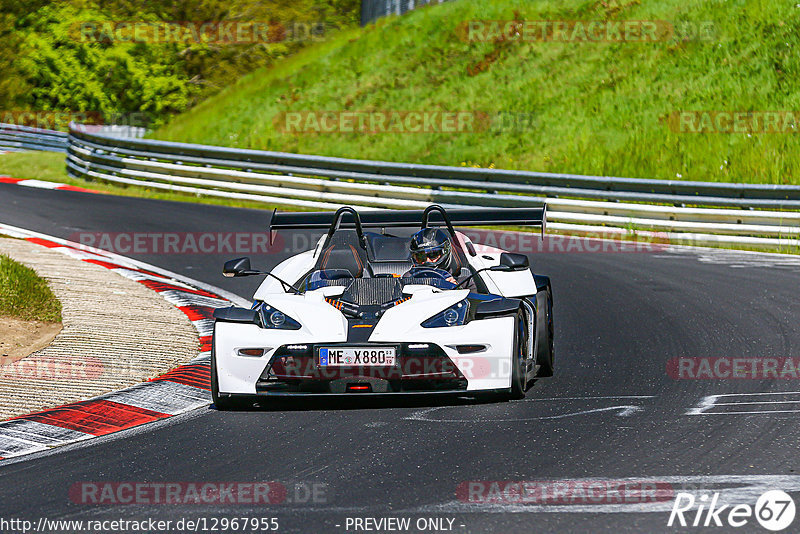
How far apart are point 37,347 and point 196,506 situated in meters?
4.97

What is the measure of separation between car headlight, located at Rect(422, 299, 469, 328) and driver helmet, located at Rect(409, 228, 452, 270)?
1037 millimetres

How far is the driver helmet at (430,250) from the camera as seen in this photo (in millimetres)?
8805

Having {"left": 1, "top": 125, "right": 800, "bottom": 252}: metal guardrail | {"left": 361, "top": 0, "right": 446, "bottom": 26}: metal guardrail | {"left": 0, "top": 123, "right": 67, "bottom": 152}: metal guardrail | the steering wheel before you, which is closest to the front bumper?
the steering wheel

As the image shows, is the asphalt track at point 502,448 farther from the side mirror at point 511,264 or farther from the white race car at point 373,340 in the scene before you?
the side mirror at point 511,264

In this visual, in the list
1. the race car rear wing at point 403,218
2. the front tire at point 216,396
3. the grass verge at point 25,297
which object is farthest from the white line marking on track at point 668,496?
the grass verge at point 25,297

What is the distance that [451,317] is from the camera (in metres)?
7.68

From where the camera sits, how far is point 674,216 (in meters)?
18.4

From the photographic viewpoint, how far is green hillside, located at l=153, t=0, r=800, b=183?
2422 centimetres

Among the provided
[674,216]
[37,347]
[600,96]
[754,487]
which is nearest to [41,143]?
[600,96]

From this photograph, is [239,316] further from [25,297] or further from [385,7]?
[385,7]

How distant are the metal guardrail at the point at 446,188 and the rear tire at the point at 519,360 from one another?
10.1 m

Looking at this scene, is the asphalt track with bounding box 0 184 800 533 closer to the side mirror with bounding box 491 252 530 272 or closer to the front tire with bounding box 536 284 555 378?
the front tire with bounding box 536 284 555 378

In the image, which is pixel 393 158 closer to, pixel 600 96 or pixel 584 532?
pixel 600 96

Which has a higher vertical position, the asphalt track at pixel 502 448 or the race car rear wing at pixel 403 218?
the race car rear wing at pixel 403 218
